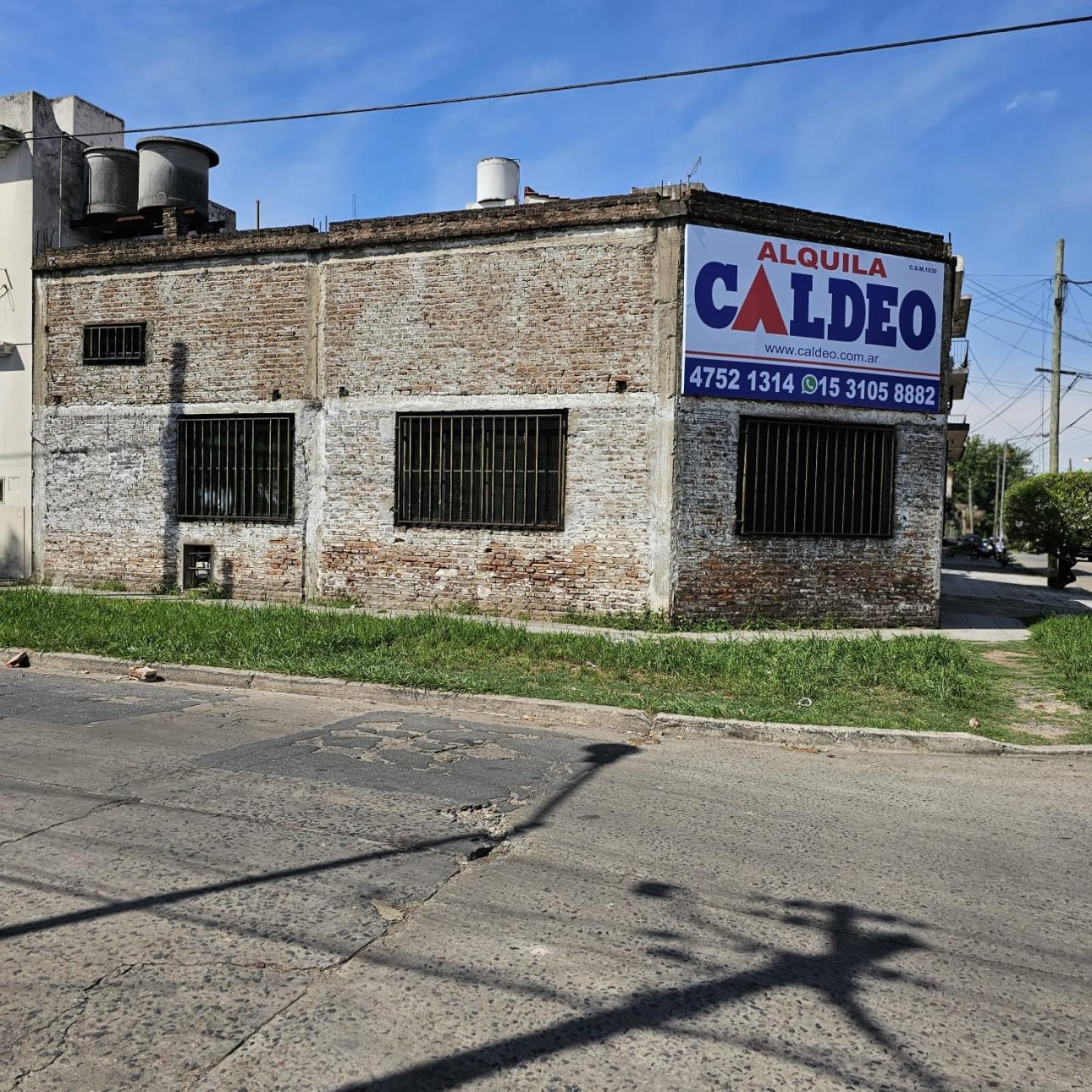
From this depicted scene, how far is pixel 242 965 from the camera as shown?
338 centimetres

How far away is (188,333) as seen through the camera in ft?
50.7

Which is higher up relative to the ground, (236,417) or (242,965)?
(236,417)

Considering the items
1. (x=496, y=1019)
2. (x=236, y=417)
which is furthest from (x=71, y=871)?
(x=236, y=417)

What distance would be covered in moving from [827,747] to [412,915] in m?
4.42

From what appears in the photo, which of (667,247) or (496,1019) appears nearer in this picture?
(496,1019)

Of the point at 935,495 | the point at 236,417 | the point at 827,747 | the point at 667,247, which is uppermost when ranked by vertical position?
the point at 667,247

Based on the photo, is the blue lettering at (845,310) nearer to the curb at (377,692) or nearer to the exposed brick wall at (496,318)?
the exposed brick wall at (496,318)

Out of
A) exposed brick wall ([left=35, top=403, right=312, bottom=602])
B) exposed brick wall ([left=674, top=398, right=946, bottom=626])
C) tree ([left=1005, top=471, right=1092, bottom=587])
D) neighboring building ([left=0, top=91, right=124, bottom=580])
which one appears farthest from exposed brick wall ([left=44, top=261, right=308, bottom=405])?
tree ([left=1005, top=471, right=1092, bottom=587])

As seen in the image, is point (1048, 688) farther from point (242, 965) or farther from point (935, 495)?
point (242, 965)

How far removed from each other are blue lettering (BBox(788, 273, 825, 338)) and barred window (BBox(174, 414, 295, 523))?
780 cm

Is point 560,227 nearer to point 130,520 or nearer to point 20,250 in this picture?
point 130,520

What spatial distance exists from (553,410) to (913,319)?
5525 mm

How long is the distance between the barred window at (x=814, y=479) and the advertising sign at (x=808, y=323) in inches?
18.0

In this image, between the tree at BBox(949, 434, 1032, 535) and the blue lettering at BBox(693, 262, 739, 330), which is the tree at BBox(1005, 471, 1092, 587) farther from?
the tree at BBox(949, 434, 1032, 535)
